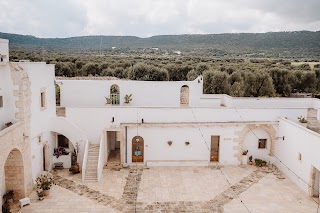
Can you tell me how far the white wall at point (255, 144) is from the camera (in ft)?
68.4

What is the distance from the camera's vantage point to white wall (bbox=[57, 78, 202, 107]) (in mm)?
22922

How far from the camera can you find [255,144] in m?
21.0

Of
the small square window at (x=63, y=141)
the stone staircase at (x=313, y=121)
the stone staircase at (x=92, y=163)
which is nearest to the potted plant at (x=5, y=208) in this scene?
the stone staircase at (x=92, y=163)

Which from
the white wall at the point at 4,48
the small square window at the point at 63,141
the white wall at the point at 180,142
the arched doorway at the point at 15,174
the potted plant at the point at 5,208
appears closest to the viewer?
the potted plant at the point at 5,208

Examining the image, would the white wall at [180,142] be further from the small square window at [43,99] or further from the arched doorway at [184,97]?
the arched doorway at [184,97]

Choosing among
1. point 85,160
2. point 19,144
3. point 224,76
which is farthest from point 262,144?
point 224,76

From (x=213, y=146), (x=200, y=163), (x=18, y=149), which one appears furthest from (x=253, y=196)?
(x=18, y=149)

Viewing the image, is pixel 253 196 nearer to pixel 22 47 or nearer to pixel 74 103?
pixel 74 103

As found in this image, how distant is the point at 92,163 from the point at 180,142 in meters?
5.66

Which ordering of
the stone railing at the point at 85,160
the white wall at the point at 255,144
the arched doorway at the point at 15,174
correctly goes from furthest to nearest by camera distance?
the white wall at the point at 255,144
the stone railing at the point at 85,160
the arched doorway at the point at 15,174

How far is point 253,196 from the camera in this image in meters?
16.5

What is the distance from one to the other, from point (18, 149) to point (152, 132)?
8152mm

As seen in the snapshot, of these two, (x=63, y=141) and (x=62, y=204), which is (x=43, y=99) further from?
(x=62, y=204)

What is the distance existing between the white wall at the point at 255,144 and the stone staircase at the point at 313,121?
9.38 ft
